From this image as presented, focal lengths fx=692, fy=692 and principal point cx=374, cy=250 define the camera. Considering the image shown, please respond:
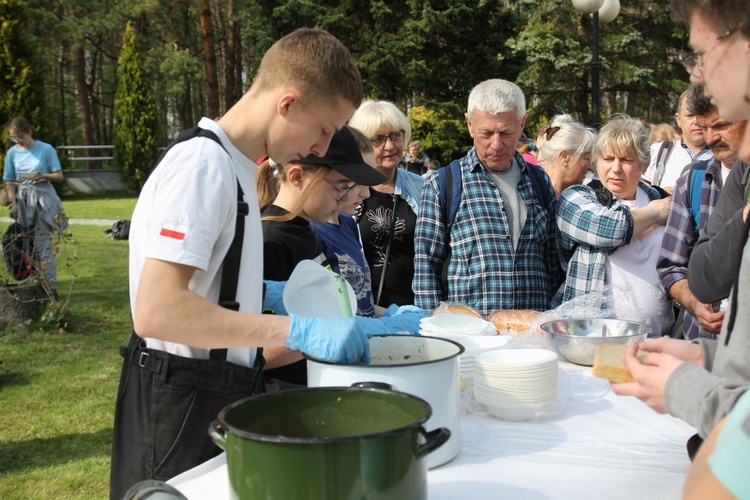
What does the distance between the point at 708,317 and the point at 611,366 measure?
58.7 inches

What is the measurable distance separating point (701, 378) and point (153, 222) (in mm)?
1007

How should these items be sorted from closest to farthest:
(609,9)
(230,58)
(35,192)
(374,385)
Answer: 1. (374,385)
2. (35,192)
3. (609,9)
4. (230,58)

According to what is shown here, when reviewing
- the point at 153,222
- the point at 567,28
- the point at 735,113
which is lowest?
the point at 153,222

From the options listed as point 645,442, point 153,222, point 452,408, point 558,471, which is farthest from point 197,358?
point 645,442

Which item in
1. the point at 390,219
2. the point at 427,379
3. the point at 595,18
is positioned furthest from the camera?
the point at 595,18

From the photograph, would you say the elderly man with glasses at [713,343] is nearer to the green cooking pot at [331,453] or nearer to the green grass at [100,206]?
the green cooking pot at [331,453]

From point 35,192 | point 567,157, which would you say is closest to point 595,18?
point 567,157

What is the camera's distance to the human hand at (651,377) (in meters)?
1.00

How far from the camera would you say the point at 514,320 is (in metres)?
2.50

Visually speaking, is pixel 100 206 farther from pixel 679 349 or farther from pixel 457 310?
pixel 679 349

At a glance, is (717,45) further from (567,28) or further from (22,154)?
(567,28)

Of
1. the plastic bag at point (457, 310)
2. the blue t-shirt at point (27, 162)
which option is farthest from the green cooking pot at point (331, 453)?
the blue t-shirt at point (27, 162)

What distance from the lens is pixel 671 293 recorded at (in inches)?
103

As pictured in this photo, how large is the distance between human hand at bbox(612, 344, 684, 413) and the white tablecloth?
11.5 inches
